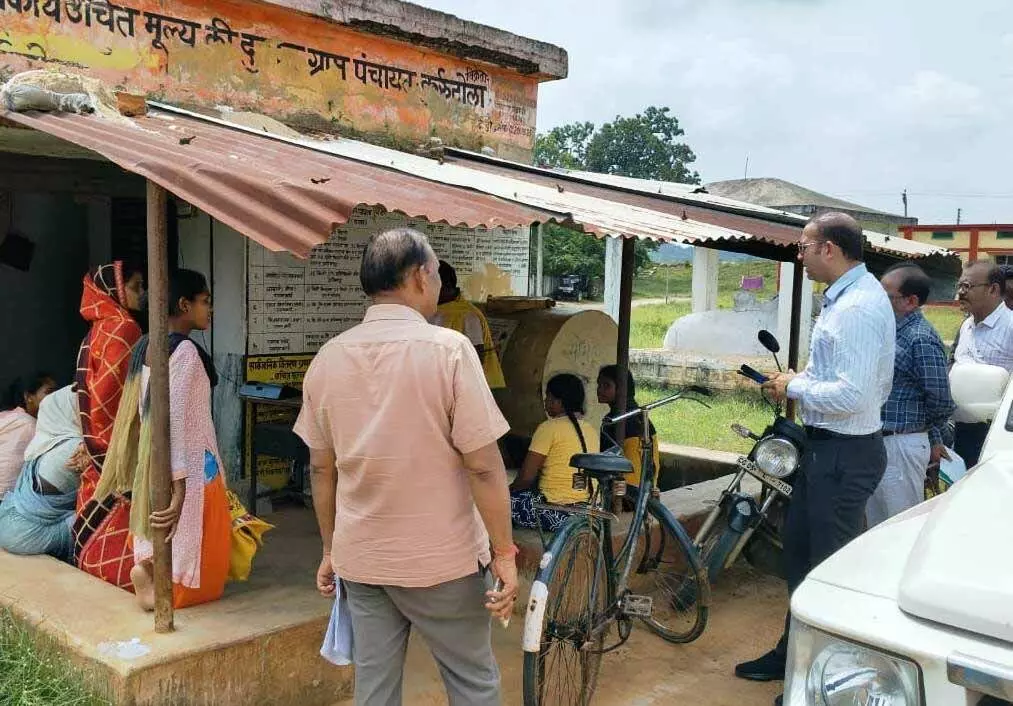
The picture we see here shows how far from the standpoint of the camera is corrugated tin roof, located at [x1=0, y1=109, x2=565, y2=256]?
294cm

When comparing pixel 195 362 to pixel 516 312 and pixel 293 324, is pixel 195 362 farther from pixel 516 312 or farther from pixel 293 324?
pixel 516 312

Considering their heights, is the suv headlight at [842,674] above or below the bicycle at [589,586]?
above

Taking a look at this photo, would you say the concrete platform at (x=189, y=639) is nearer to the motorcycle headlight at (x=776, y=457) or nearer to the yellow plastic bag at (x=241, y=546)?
the yellow plastic bag at (x=241, y=546)

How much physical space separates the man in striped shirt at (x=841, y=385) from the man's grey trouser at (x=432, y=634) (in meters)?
1.75

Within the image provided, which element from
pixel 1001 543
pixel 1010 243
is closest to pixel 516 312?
pixel 1001 543

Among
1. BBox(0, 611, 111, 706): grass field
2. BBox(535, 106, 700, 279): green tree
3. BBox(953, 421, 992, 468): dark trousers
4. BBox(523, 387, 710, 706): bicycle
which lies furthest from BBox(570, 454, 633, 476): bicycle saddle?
BBox(535, 106, 700, 279): green tree

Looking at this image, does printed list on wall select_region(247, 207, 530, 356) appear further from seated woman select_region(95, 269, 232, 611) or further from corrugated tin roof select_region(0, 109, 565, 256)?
seated woman select_region(95, 269, 232, 611)

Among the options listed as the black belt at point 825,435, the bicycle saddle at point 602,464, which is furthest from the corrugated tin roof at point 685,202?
the bicycle saddle at point 602,464

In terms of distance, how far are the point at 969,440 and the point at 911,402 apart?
1579 mm

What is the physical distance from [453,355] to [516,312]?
178 inches

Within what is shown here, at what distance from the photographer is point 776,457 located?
4.73 metres

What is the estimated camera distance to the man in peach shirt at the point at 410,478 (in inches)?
97.0

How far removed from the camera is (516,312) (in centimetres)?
696

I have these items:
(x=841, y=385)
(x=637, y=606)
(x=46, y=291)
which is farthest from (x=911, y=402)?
(x=46, y=291)
